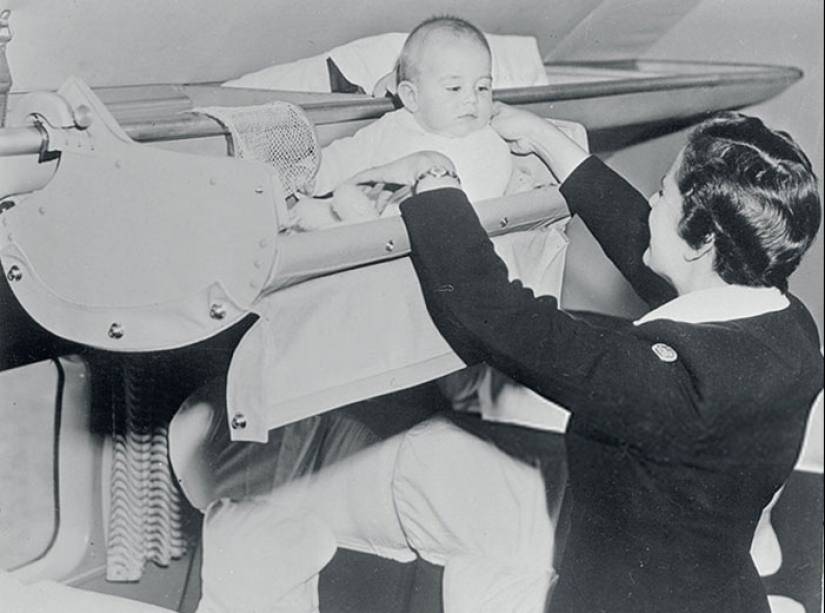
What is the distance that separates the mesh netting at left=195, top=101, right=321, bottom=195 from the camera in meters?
1.36

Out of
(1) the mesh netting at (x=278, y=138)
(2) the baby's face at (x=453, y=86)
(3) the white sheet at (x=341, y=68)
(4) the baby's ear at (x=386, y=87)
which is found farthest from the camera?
(3) the white sheet at (x=341, y=68)

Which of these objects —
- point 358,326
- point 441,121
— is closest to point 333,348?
point 358,326

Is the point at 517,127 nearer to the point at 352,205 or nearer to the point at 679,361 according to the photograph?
the point at 352,205

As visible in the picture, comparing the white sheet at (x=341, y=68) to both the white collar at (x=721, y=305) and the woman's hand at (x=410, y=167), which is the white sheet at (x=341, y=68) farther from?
the white collar at (x=721, y=305)

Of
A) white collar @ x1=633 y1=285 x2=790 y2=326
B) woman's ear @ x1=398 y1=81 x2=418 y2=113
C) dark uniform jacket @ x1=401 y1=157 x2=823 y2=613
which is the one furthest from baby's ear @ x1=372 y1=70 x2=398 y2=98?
white collar @ x1=633 y1=285 x2=790 y2=326

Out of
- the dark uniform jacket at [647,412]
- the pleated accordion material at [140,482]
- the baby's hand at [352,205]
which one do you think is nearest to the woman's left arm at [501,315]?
the dark uniform jacket at [647,412]

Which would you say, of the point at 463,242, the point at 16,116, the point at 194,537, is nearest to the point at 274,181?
the point at 463,242

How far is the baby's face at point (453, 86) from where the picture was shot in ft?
4.97

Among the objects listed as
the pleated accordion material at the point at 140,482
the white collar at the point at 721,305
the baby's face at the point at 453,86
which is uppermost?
the baby's face at the point at 453,86

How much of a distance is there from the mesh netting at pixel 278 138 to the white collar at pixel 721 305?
1.63 feet

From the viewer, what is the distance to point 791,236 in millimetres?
1278

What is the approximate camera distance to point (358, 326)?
1246mm

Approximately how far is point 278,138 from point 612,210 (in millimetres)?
519

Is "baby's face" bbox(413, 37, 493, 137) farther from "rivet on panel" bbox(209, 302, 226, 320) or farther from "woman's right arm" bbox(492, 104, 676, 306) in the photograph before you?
"rivet on panel" bbox(209, 302, 226, 320)
